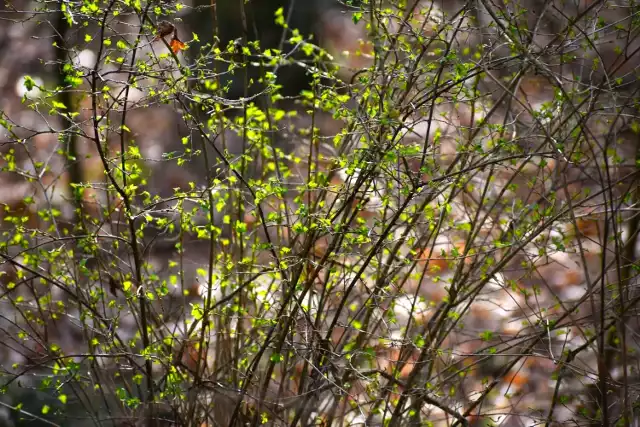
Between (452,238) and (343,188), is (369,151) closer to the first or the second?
(343,188)

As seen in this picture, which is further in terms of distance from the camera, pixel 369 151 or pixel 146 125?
pixel 146 125

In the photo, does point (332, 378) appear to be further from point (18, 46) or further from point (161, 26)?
point (18, 46)

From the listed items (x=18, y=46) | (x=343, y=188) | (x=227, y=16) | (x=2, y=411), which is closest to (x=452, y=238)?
(x=343, y=188)

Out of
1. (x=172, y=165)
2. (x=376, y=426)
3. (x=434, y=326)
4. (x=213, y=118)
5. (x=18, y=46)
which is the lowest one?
(x=376, y=426)

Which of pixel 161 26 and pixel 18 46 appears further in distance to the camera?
pixel 18 46

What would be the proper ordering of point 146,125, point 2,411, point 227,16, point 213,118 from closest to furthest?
point 213,118 → point 2,411 → point 227,16 → point 146,125

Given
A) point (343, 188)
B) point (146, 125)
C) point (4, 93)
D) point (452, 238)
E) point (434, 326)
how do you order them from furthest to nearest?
point (146, 125) < point (4, 93) < point (452, 238) < point (434, 326) < point (343, 188)

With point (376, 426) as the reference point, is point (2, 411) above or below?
above

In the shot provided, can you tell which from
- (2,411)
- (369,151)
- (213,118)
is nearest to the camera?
(369,151)

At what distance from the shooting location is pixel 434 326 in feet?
9.94

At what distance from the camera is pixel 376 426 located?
3094 mm

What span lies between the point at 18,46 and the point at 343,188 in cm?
639

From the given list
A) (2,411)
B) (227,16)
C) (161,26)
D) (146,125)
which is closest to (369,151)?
(161,26)

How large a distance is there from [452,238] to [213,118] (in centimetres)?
129
